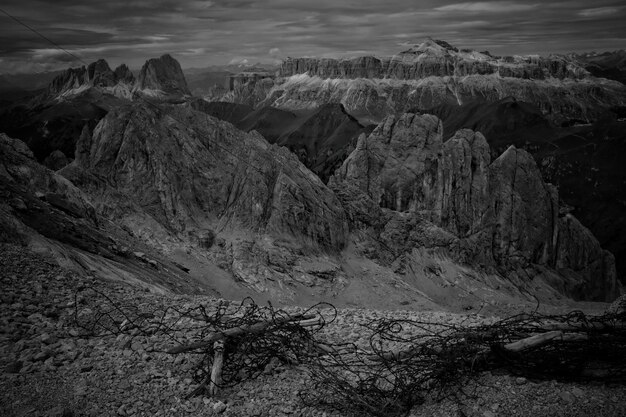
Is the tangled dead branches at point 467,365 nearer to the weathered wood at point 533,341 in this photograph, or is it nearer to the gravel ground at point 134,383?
the weathered wood at point 533,341

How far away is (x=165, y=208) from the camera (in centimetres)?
5534

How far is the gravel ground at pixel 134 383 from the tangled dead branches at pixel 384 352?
9.3 inches

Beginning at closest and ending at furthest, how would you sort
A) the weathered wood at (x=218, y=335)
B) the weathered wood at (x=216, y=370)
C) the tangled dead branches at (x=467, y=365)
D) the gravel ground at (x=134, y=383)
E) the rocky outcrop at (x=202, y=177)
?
the gravel ground at (x=134, y=383)
the tangled dead branches at (x=467, y=365)
the weathered wood at (x=216, y=370)
the weathered wood at (x=218, y=335)
the rocky outcrop at (x=202, y=177)

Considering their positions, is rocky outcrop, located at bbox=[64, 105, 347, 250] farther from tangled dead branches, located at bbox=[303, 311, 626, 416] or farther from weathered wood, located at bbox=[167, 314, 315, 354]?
tangled dead branches, located at bbox=[303, 311, 626, 416]

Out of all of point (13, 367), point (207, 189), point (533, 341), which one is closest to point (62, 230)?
point (13, 367)

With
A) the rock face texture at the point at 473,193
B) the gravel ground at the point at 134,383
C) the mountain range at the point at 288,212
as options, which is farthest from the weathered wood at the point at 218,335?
the rock face texture at the point at 473,193

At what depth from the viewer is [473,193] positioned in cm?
9056

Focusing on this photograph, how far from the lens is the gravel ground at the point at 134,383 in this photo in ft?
27.5

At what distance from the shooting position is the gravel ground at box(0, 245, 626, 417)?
8.38 m

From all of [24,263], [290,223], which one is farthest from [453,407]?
[290,223]

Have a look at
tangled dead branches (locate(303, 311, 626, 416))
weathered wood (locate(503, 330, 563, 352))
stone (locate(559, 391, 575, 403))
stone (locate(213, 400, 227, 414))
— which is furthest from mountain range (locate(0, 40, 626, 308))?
stone (locate(559, 391, 575, 403))

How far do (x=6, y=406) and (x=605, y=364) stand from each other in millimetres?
11416

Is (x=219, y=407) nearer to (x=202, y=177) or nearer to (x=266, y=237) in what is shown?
(x=266, y=237)

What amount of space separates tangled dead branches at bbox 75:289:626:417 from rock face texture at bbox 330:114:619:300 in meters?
74.2
